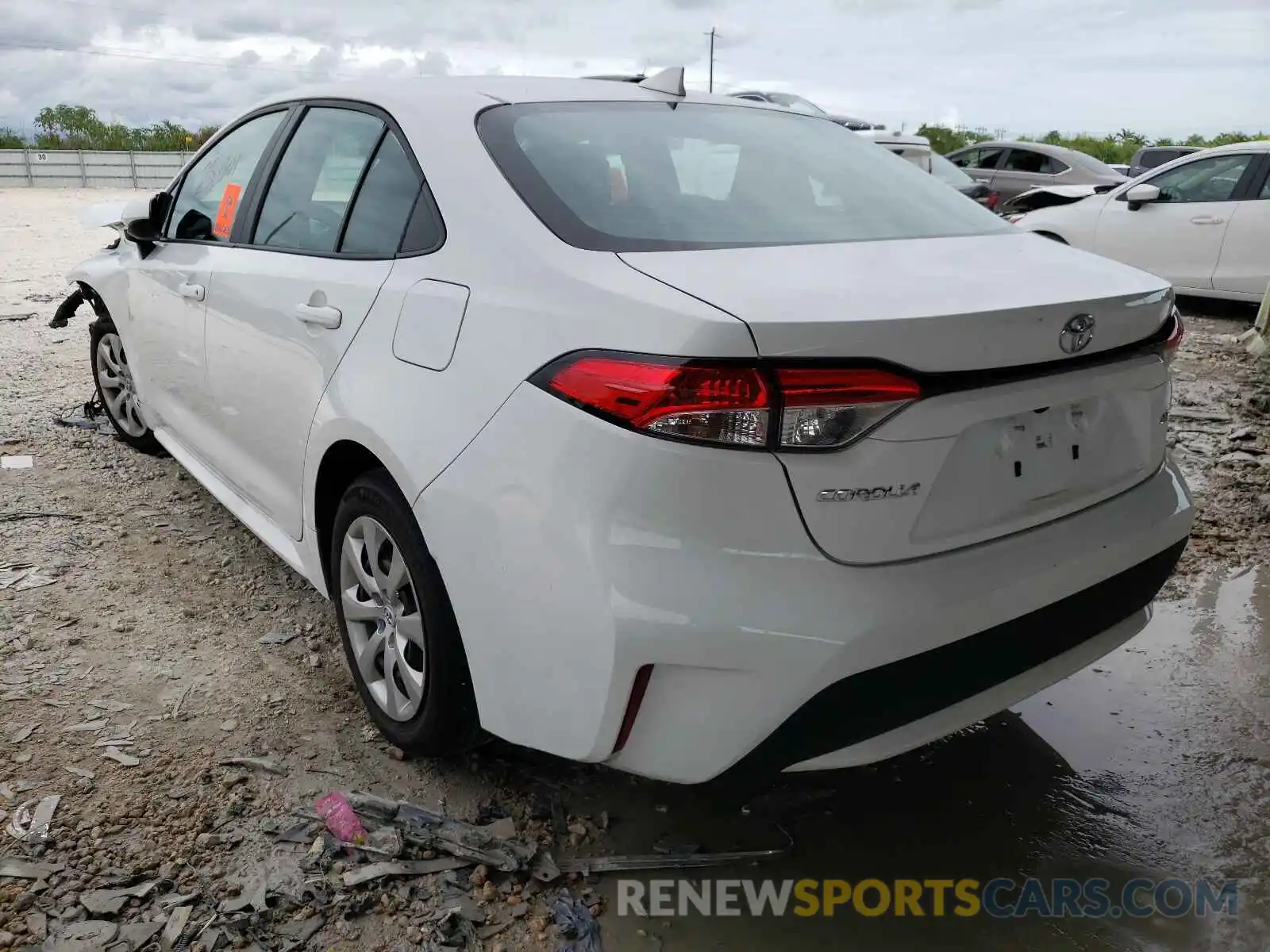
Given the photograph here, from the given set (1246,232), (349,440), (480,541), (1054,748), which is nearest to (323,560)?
(349,440)

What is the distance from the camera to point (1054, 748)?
2670 mm

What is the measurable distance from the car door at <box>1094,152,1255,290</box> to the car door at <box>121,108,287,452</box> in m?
7.57

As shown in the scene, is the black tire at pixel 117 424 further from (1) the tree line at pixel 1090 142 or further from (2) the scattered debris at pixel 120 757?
(1) the tree line at pixel 1090 142

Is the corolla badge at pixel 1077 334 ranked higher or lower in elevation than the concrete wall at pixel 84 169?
lower

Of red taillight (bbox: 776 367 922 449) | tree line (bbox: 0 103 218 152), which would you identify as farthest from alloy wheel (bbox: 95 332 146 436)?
tree line (bbox: 0 103 218 152)

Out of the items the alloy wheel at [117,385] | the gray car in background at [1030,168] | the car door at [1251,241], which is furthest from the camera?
the gray car in background at [1030,168]

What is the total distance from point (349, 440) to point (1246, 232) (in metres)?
8.08

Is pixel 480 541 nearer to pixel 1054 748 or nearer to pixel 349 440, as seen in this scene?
pixel 349 440

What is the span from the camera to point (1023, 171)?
14875mm

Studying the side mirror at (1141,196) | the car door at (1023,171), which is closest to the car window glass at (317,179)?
the side mirror at (1141,196)

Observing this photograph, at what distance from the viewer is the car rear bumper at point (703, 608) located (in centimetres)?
170

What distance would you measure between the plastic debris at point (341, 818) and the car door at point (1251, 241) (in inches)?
320

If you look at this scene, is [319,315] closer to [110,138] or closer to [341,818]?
[341,818]

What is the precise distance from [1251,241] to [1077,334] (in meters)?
7.47
